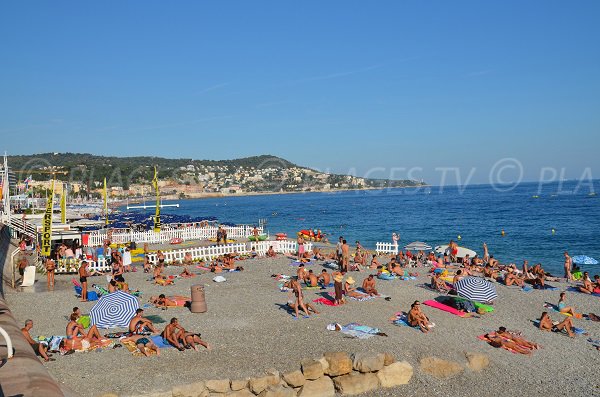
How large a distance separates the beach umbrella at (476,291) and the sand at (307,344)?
521 mm

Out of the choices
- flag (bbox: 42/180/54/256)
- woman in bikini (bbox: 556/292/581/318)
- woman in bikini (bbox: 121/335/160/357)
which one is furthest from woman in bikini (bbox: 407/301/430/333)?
flag (bbox: 42/180/54/256)

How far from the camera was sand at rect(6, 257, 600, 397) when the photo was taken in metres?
9.23

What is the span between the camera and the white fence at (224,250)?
921 inches

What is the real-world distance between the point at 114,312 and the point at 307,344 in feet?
16.3

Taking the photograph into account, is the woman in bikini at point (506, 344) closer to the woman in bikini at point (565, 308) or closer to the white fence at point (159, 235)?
the woman in bikini at point (565, 308)

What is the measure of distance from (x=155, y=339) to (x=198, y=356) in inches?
58.5

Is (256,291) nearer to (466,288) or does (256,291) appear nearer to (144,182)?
(466,288)

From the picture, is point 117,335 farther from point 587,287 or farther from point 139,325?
point 587,287

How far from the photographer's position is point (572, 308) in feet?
49.9

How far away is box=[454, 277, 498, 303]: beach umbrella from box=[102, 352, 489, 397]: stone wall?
217 inches

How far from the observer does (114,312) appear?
12188mm

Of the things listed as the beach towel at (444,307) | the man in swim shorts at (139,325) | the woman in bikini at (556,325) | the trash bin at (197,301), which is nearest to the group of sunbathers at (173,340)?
the man in swim shorts at (139,325)

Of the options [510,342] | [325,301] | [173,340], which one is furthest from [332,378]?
[325,301]

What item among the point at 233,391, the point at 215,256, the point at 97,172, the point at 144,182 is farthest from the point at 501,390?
the point at 144,182
